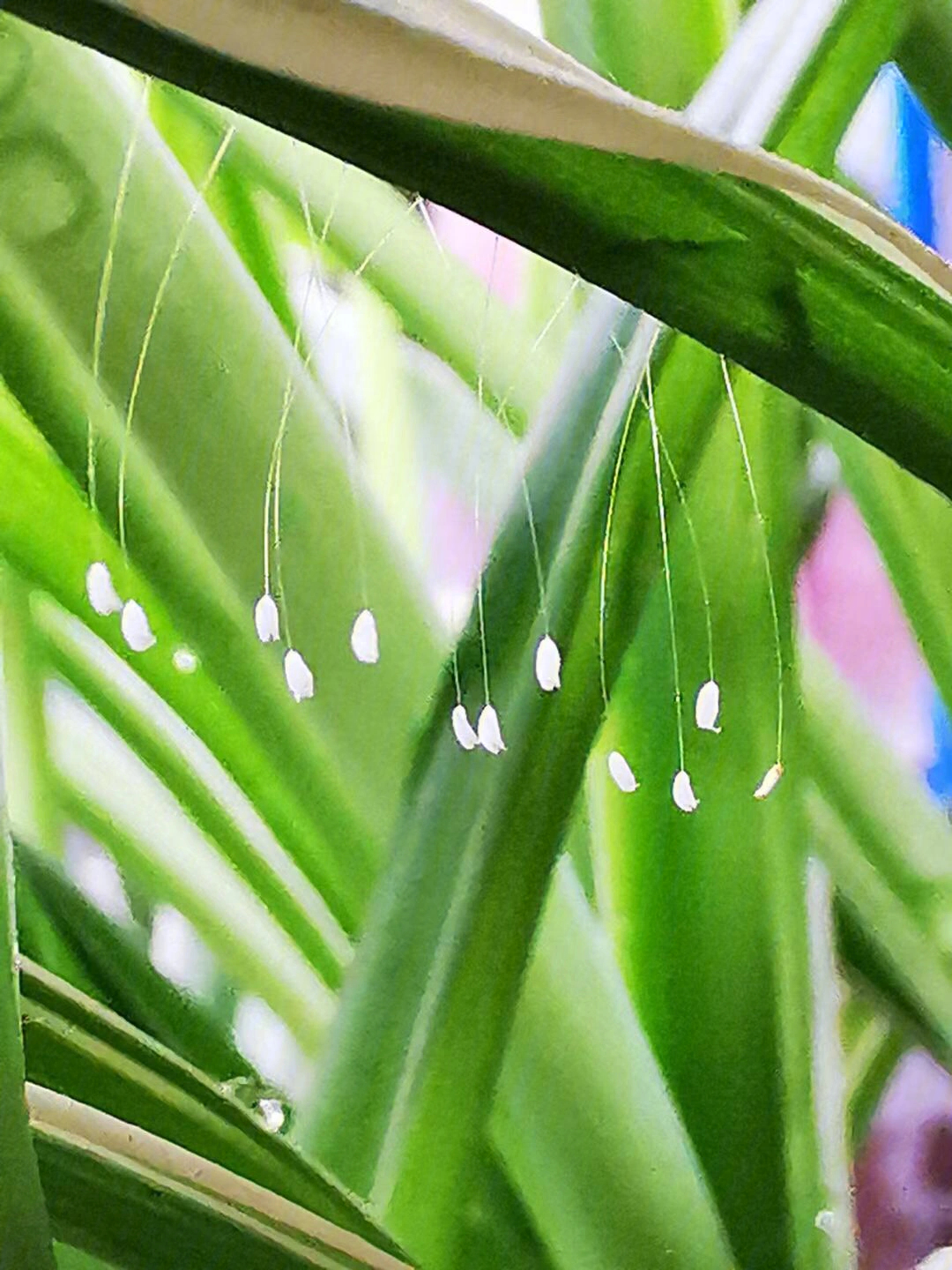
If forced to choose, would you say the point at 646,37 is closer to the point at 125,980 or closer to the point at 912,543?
the point at 912,543

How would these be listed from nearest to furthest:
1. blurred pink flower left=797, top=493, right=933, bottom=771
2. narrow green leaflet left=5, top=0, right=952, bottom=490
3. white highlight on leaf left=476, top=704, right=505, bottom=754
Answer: narrow green leaflet left=5, top=0, right=952, bottom=490, white highlight on leaf left=476, top=704, right=505, bottom=754, blurred pink flower left=797, top=493, right=933, bottom=771

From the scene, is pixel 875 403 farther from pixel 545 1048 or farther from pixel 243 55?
pixel 545 1048

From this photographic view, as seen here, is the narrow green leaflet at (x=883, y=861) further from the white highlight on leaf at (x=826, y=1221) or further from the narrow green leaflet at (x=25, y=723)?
the narrow green leaflet at (x=25, y=723)

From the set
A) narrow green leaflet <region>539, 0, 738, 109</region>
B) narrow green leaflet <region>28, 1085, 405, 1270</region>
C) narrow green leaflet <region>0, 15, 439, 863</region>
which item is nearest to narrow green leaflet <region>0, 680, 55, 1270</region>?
narrow green leaflet <region>28, 1085, 405, 1270</region>

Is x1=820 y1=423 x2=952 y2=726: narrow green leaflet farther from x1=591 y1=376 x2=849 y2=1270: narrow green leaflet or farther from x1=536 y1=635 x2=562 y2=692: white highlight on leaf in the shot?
x1=536 y1=635 x2=562 y2=692: white highlight on leaf

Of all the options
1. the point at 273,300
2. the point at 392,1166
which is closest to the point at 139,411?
the point at 273,300
